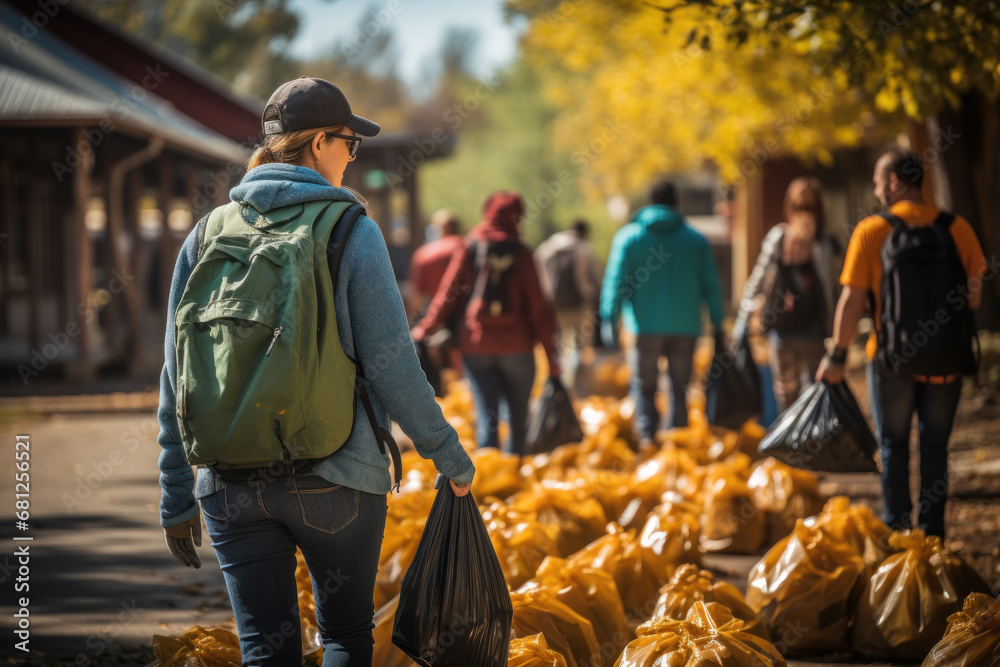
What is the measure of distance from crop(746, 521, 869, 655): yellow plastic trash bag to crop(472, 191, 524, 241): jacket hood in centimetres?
289

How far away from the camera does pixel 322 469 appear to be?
2268 millimetres

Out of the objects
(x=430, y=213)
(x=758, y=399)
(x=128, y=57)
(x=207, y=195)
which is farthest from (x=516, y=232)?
(x=430, y=213)

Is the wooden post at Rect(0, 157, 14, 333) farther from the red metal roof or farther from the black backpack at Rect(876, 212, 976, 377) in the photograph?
the black backpack at Rect(876, 212, 976, 377)

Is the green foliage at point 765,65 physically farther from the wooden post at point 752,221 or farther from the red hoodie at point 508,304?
the wooden post at point 752,221

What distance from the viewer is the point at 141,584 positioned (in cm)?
479

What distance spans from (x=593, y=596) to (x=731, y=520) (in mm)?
1791

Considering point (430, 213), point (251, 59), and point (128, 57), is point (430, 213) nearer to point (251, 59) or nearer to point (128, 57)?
point (251, 59)

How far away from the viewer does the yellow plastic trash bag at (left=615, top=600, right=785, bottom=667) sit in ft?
9.24

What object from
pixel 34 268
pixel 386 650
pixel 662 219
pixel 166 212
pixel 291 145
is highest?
pixel 166 212

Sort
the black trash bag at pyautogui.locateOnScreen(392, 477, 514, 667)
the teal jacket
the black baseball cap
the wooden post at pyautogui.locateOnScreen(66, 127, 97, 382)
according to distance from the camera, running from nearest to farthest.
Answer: the black baseball cap
the black trash bag at pyautogui.locateOnScreen(392, 477, 514, 667)
the teal jacket
the wooden post at pyautogui.locateOnScreen(66, 127, 97, 382)

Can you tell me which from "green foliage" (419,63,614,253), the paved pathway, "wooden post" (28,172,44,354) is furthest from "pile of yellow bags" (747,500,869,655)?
"green foliage" (419,63,614,253)

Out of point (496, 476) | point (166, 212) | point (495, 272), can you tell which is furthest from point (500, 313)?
point (166, 212)

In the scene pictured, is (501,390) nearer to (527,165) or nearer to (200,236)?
(200,236)

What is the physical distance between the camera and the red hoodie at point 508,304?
6.04 metres
